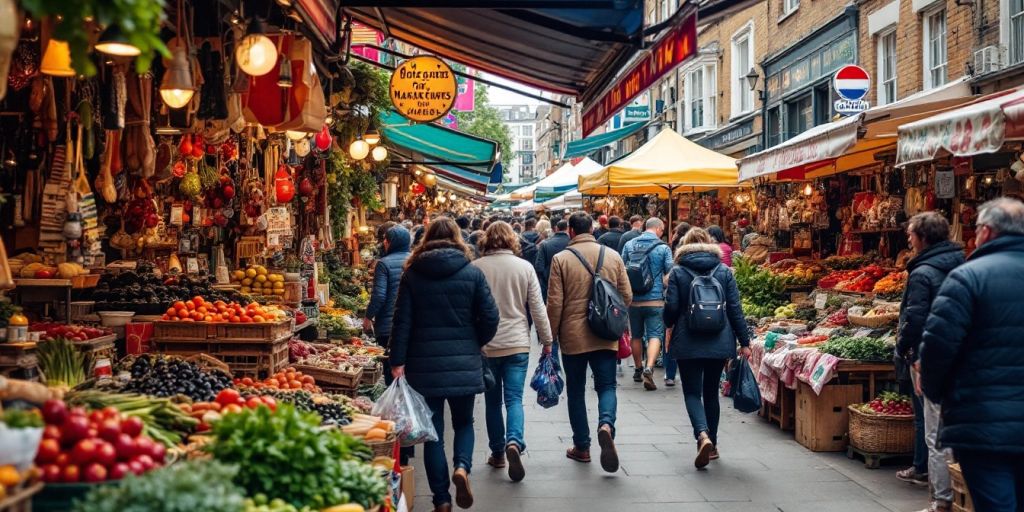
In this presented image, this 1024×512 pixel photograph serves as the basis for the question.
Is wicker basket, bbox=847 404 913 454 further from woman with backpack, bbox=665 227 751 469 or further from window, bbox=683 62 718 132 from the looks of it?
window, bbox=683 62 718 132

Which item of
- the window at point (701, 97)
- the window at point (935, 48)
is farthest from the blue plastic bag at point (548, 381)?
the window at point (701, 97)

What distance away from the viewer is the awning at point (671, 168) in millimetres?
13797

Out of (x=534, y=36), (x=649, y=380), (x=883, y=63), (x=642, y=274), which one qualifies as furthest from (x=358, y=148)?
(x=883, y=63)

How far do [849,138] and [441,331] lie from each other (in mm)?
4341

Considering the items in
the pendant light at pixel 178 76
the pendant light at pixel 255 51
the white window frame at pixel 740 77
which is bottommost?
the pendant light at pixel 178 76

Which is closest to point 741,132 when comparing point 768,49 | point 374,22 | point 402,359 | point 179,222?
point 768,49

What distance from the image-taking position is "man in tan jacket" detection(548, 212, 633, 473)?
7.75 m

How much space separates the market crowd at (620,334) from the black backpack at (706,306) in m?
0.01

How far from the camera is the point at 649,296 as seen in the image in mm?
11562

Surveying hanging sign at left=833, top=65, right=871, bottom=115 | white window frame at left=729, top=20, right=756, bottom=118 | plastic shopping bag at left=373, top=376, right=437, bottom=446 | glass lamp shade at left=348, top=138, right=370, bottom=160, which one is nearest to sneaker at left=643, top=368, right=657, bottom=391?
glass lamp shade at left=348, top=138, right=370, bottom=160

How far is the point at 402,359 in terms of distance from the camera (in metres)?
6.33

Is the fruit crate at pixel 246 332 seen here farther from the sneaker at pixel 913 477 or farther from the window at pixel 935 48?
the window at pixel 935 48

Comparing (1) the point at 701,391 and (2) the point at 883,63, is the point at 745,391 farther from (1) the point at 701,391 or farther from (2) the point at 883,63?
(2) the point at 883,63

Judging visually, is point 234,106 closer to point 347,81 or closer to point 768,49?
point 347,81
